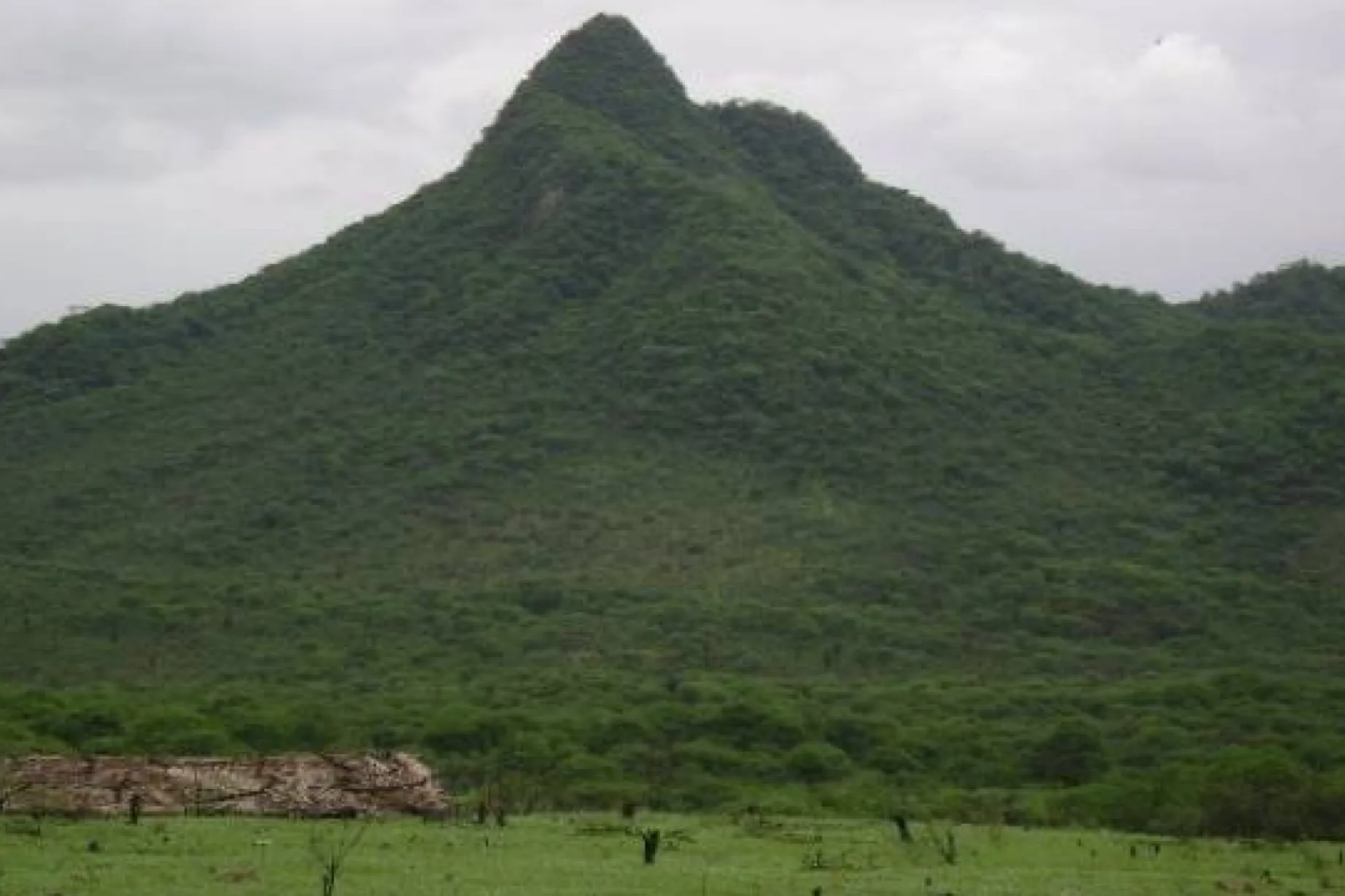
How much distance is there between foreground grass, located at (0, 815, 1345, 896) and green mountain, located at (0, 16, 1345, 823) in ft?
43.6

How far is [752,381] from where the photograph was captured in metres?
99.6

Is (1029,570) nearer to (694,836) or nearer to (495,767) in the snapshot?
(495,767)

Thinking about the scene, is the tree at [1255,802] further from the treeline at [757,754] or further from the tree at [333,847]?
the tree at [333,847]

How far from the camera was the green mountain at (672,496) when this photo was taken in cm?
5450

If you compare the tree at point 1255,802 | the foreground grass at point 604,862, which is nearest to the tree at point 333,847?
the foreground grass at point 604,862

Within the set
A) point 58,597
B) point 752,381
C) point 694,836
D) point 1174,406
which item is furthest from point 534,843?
point 1174,406

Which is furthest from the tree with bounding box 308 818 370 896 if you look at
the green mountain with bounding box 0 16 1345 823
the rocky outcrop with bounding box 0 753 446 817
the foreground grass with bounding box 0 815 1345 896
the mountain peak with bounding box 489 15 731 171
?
the mountain peak with bounding box 489 15 731 171

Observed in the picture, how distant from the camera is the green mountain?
54.5m

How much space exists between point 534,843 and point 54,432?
79.6 m

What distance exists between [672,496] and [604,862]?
198ft

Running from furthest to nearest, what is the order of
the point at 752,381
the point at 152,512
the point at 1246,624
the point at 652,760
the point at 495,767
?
the point at 752,381, the point at 152,512, the point at 1246,624, the point at 652,760, the point at 495,767

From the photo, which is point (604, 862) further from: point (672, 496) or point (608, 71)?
point (608, 71)

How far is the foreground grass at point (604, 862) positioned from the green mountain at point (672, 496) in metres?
13.3

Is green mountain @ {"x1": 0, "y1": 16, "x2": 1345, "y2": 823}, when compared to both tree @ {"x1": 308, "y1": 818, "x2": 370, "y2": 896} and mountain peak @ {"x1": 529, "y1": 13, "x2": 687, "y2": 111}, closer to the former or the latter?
mountain peak @ {"x1": 529, "y1": 13, "x2": 687, "y2": 111}
